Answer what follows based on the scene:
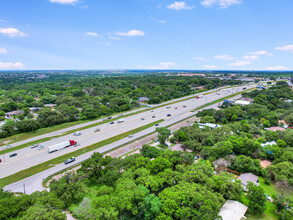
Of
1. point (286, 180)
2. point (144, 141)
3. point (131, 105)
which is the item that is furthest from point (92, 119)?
point (286, 180)

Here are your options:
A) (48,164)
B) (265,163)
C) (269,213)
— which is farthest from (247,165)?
(48,164)

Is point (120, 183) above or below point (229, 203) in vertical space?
above

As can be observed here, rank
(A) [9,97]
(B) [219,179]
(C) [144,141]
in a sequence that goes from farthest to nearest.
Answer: (A) [9,97]
(C) [144,141]
(B) [219,179]

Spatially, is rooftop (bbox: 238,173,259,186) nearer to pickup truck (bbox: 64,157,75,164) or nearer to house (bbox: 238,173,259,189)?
house (bbox: 238,173,259,189)

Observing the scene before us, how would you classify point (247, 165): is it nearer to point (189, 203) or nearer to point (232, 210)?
point (232, 210)

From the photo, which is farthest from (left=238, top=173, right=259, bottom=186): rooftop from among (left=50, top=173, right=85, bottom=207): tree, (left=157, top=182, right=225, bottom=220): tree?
(left=50, top=173, right=85, bottom=207): tree

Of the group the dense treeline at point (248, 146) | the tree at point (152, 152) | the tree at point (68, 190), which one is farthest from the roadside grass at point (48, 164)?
the dense treeline at point (248, 146)

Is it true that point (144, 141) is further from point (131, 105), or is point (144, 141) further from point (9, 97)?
point (9, 97)

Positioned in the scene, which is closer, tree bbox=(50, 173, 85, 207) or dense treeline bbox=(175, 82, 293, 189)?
tree bbox=(50, 173, 85, 207)
